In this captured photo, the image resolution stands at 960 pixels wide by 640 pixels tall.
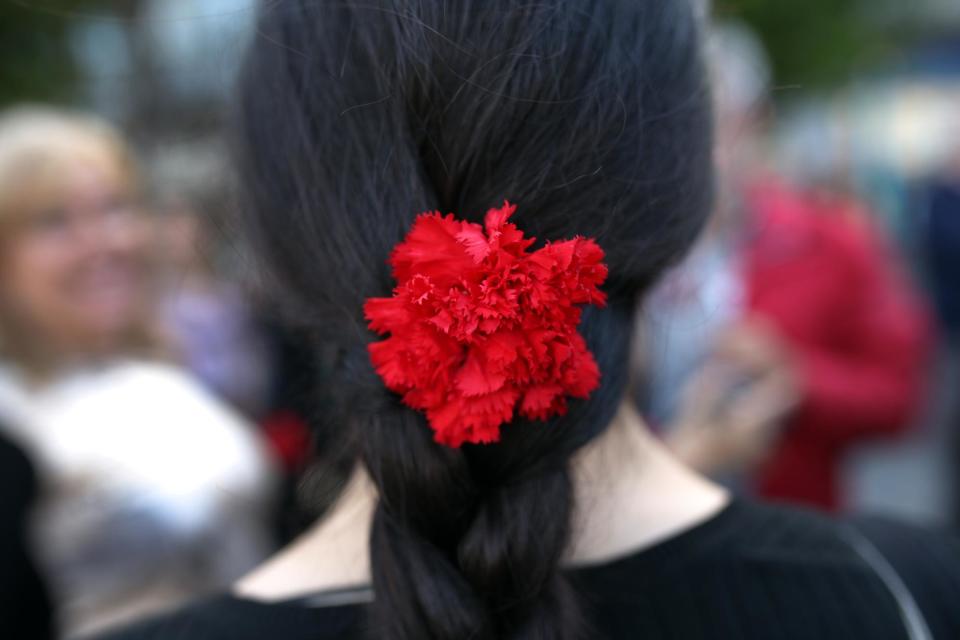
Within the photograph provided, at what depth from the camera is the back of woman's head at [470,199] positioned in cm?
79

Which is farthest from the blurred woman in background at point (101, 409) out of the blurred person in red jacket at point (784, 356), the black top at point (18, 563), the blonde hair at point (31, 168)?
the blurred person in red jacket at point (784, 356)

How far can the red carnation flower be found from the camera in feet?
2.42

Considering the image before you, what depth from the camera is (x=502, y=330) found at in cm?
75

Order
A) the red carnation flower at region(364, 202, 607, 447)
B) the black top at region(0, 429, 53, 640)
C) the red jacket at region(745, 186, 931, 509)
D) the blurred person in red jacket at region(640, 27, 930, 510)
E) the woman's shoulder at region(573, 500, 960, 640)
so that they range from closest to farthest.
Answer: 1. the red carnation flower at region(364, 202, 607, 447)
2. the woman's shoulder at region(573, 500, 960, 640)
3. the black top at region(0, 429, 53, 640)
4. the blurred person in red jacket at region(640, 27, 930, 510)
5. the red jacket at region(745, 186, 931, 509)

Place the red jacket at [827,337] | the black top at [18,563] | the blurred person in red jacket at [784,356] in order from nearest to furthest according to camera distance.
Result: the black top at [18,563], the blurred person in red jacket at [784,356], the red jacket at [827,337]

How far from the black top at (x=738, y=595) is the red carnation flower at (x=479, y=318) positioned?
24cm

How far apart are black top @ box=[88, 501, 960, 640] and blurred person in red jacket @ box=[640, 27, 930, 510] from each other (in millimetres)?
1334

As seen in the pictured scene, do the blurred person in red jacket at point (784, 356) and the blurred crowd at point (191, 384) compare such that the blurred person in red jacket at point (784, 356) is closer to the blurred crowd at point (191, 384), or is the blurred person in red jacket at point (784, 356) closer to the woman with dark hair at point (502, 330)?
the blurred crowd at point (191, 384)

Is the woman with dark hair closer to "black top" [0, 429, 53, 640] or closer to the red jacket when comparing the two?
"black top" [0, 429, 53, 640]

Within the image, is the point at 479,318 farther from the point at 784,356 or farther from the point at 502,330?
the point at 784,356

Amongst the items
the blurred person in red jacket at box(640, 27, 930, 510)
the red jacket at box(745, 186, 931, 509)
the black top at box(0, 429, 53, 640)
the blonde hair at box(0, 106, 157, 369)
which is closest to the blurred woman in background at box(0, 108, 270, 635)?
the blonde hair at box(0, 106, 157, 369)

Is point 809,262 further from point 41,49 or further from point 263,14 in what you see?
point 41,49

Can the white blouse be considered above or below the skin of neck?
below

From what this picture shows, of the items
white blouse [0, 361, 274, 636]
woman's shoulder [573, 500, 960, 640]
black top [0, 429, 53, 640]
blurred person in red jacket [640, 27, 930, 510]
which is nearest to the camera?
woman's shoulder [573, 500, 960, 640]
